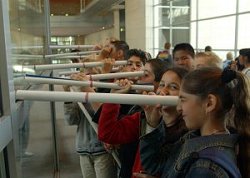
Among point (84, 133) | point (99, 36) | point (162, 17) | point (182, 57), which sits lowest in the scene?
point (84, 133)

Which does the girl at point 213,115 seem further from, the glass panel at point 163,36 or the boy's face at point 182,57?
the glass panel at point 163,36

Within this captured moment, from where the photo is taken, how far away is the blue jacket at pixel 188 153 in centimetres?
87

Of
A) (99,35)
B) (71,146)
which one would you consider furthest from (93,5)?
(71,146)

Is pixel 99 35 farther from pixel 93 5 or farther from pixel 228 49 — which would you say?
pixel 228 49

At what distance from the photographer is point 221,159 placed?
2.89ft

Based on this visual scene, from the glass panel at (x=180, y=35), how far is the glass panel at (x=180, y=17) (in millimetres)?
204

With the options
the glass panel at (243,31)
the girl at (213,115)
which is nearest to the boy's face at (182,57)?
the girl at (213,115)

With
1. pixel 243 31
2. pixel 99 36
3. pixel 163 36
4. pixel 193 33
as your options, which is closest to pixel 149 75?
pixel 243 31

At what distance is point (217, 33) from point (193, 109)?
7.91 meters

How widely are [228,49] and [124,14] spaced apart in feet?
28.6

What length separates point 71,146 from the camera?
3914 millimetres

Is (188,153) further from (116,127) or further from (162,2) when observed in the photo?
(162,2)

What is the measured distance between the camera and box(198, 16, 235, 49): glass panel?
7.66 metres

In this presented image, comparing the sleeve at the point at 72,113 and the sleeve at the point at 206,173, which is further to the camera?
the sleeve at the point at 72,113
